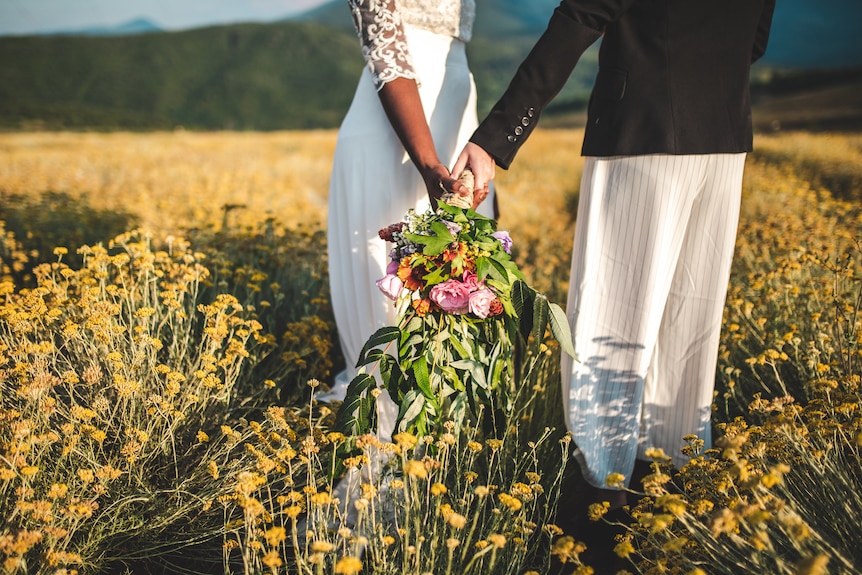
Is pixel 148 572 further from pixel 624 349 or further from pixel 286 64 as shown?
pixel 286 64

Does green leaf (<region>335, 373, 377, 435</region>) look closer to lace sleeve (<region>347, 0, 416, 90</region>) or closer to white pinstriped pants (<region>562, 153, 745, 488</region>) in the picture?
white pinstriped pants (<region>562, 153, 745, 488</region>)

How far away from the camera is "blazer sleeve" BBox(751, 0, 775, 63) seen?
2.06m

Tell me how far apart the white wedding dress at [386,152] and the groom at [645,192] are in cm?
47

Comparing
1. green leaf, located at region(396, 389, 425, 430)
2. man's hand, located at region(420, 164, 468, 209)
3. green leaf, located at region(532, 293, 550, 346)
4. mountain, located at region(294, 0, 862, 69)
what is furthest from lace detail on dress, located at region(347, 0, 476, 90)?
mountain, located at region(294, 0, 862, 69)

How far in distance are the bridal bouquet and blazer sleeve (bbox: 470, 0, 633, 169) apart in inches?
11.6

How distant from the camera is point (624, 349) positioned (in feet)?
7.06

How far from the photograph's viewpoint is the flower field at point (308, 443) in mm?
1429

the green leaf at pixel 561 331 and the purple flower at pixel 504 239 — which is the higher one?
the purple flower at pixel 504 239

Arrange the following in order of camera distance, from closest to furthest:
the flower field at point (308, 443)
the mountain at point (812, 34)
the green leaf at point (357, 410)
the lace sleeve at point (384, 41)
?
the flower field at point (308, 443), the green leaf at point (357, 410), the lace sleeve at point (384, 41), the mountain at point (812, 34)

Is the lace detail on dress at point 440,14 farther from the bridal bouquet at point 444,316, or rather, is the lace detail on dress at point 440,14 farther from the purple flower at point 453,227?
the purple flower at point 453,227

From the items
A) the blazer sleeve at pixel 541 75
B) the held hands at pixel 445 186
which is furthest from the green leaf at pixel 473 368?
the blazer sleeve at pixel 541 75

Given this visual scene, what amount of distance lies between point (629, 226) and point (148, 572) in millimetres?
1931

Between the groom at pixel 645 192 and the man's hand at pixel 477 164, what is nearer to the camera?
the groom at pixel 645 192

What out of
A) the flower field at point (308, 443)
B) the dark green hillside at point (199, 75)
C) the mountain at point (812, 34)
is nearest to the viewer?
the flower field at point (308, 443)
